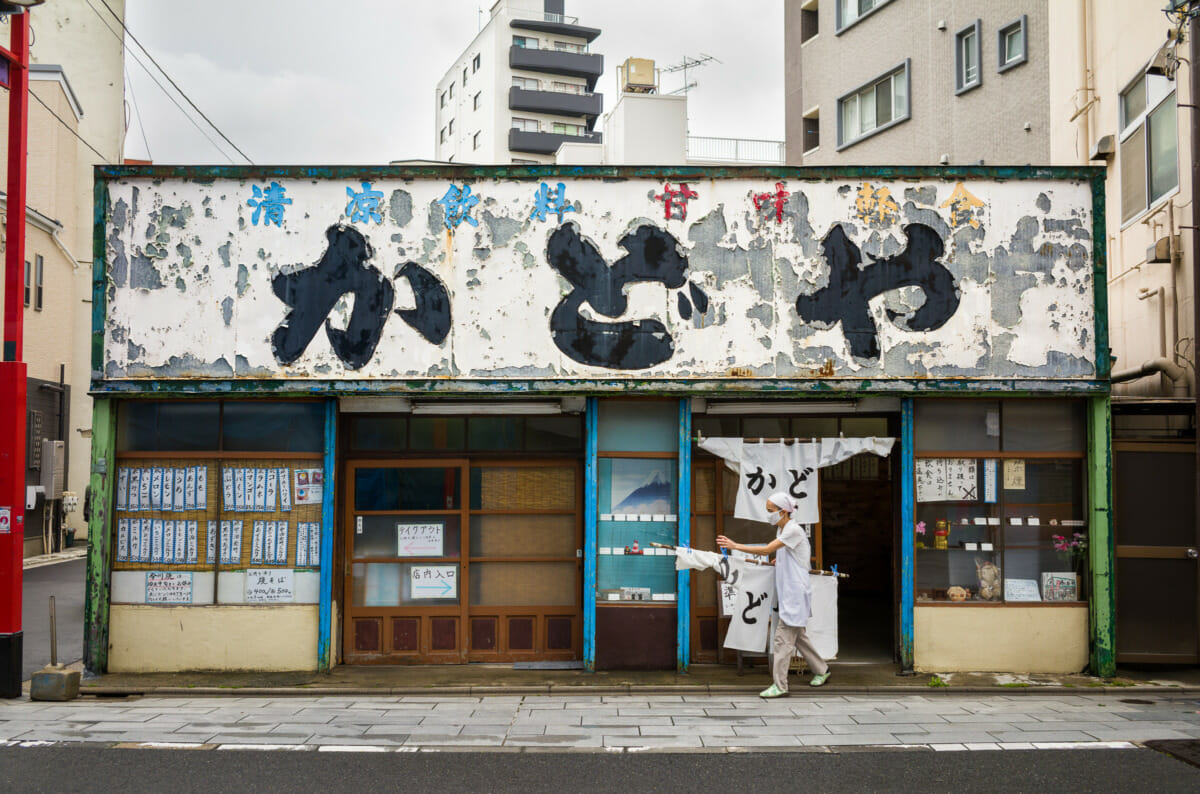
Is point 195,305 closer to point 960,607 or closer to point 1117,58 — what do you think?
point 960,607

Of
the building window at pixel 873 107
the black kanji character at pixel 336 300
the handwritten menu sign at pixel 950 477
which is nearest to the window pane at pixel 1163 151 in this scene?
the handwritten menu sign at pixel 950 477

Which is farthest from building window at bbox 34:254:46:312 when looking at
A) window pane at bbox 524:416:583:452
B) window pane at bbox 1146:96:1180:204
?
window pane at bbox 1146:96:1180:204

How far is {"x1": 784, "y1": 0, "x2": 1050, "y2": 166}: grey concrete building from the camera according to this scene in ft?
67.2

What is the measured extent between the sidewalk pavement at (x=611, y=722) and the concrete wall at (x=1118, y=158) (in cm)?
492

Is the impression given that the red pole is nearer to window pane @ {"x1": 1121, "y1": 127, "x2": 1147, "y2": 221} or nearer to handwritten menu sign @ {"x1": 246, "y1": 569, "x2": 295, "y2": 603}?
handwritten menu sign @ {"x1": 246, "y1": 569, "x2": 295, "y2": 603}

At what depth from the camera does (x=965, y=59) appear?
22406mm

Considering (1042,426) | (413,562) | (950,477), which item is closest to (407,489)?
(413,562)

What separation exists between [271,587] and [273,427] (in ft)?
6.06

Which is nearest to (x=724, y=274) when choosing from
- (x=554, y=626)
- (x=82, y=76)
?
(x=554, y=626)

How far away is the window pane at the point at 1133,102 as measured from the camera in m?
12.8

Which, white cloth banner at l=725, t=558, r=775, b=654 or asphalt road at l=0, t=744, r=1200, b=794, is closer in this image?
asphalt road at l=0, t=744, r=1200, b=794

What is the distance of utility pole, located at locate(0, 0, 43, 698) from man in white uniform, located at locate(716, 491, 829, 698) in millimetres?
7372

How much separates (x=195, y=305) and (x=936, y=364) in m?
8.52

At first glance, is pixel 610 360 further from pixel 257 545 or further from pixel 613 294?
pixel 257 545
